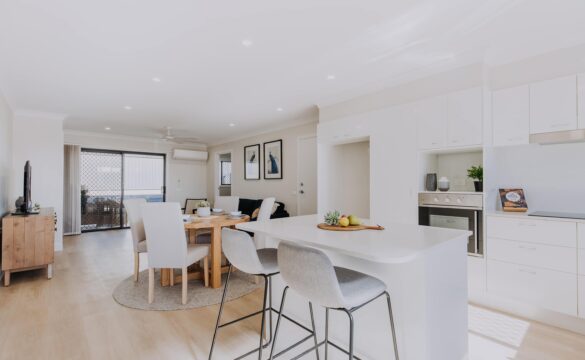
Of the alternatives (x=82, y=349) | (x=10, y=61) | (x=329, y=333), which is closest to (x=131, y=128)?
(x=10, y=61)

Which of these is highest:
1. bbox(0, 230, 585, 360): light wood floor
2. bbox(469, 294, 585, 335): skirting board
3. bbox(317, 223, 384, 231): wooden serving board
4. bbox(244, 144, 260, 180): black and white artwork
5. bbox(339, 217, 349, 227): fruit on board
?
bbox(244, 144, 260, 180): black and white artwork

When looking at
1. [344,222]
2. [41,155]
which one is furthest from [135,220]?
[41,155]

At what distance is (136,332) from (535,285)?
3260mm

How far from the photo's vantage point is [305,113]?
4.75 m

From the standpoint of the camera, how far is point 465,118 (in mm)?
2787

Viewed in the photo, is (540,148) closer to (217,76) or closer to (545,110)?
(545,110)

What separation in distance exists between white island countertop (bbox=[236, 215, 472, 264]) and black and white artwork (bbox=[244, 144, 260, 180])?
4.44 metres

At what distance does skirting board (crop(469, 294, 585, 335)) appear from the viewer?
88.7 inches

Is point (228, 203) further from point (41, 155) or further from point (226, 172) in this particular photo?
point (226, 172)

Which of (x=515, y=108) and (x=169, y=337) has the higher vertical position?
(x=515, y=108)

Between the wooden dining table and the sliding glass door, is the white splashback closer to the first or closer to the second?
the wooden dining table

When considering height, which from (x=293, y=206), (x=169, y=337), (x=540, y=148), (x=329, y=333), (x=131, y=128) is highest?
(x=131, y=128)

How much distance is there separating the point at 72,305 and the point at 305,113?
382 cm

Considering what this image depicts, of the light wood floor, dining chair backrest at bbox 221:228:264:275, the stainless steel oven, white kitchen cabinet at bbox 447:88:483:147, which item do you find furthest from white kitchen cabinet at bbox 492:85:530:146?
dining chair backrest at bbox 221:228:264:275
